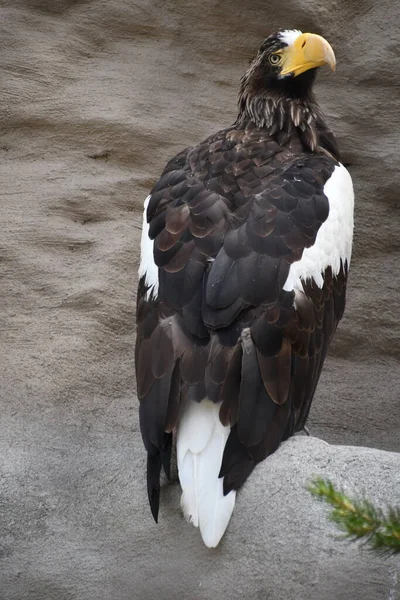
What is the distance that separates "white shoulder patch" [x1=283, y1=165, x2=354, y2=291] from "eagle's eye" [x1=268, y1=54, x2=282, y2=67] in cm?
72

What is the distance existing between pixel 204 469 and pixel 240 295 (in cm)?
61

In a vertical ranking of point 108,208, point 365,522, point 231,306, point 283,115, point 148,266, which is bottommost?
point 108,208

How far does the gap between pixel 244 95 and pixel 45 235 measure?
112 cm

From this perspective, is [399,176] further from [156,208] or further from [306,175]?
[156,208]

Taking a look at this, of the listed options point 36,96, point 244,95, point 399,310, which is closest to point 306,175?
point 244,95

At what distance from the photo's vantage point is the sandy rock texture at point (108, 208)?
4188 millimetres

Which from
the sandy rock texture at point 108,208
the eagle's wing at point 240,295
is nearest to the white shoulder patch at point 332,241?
the eagle's wing at point 240,295

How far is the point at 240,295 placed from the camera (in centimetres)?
373

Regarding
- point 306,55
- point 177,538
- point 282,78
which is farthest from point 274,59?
point 177,538

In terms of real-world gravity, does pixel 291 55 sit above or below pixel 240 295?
above

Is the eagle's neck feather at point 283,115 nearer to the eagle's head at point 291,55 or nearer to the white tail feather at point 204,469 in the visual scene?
the eagle's head at point 291,55

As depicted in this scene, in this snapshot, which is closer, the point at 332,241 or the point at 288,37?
the point at 332,241

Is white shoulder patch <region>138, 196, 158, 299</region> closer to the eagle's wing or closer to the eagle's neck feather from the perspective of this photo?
the eagle's wing

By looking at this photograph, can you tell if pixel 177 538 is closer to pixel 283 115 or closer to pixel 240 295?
pixel 240 295
